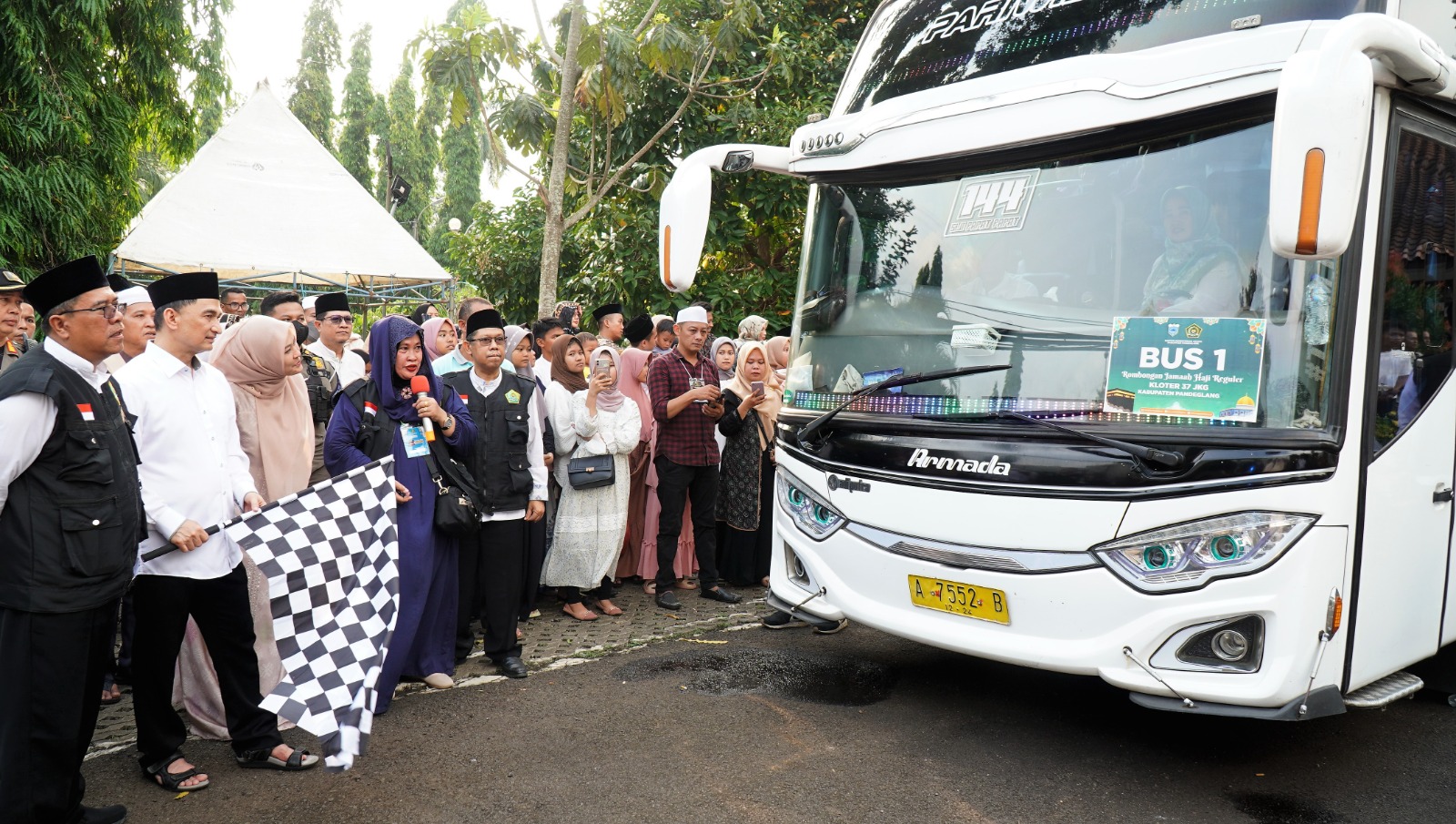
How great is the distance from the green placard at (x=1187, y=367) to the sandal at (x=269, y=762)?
352 cm

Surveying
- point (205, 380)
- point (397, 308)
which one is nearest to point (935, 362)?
point (205, 380)

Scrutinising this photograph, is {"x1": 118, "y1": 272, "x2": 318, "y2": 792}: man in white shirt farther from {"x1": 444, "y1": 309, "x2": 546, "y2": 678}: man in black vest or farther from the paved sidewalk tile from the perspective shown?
{"x1": 444, "y1": 309, "x2": 546, "y2": 678}: man in black vest

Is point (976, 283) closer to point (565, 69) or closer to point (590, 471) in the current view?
point (590, 471)

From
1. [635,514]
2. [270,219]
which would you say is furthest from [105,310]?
[270,219]

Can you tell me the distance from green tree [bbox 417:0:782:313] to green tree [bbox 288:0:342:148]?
28.0m

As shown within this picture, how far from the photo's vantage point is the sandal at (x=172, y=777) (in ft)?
13.1

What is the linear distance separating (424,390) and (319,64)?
37406 millimetres

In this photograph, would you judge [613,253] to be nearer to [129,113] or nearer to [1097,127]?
[129,113]

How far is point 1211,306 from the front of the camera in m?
3.84

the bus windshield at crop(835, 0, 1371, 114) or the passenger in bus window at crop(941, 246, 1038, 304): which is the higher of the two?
the bus windshield at crop(835, 0, 1371, 114)

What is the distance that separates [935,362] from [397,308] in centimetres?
1962

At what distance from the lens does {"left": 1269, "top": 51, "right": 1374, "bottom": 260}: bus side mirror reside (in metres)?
3.14

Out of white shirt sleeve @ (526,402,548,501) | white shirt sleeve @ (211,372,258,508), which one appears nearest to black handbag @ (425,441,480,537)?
white shirt sleeve @ (526,402,548,501)

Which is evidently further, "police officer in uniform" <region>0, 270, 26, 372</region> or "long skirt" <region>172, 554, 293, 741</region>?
"police officer in uniform" <region>0, 270, 26, 372</region>
